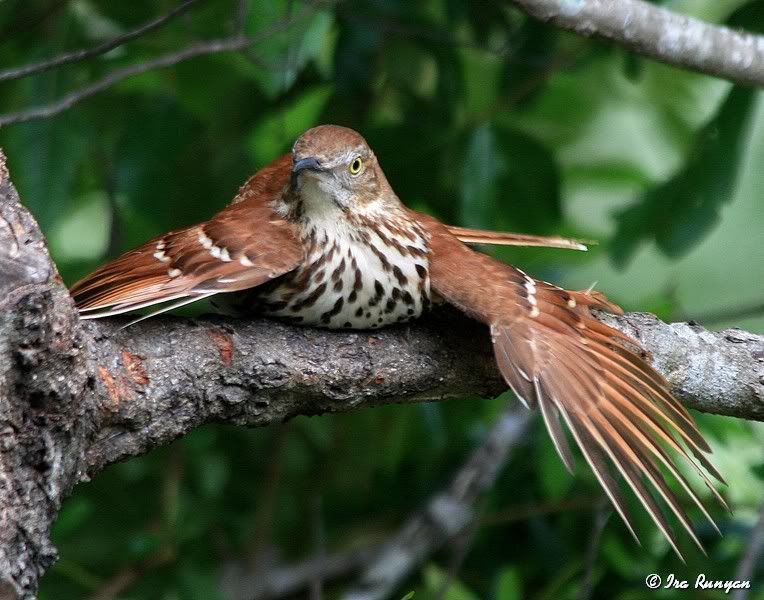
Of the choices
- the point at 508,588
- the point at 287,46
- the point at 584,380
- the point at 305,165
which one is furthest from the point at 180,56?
the point at 508,588

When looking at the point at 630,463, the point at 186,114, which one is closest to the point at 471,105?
the point at 186,114

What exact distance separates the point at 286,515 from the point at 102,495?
0.88m

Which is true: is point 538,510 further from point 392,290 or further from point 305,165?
point 305,165

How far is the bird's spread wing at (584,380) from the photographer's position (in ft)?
9.15

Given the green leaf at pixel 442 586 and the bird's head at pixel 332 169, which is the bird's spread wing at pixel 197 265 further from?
the green leaf at pixel 442 586

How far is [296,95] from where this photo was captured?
4.74m

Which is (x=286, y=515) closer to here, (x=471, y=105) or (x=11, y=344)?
(x=471, y=105)

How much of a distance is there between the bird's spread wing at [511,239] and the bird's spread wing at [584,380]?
323 millimetres

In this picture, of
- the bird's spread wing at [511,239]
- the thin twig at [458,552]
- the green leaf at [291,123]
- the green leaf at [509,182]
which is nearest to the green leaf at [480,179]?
the green leaf at [509,182]

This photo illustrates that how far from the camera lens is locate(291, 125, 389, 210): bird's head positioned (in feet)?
11.0

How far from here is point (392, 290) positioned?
10.8 ft

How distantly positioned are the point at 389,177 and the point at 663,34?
A: 49.7 inches

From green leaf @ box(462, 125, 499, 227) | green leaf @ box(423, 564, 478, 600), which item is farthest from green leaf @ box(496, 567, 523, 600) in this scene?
green leaf @ box(462, 125, 499, 227)

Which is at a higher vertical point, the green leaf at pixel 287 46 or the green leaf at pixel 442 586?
the green leaf at pixel 287 46
